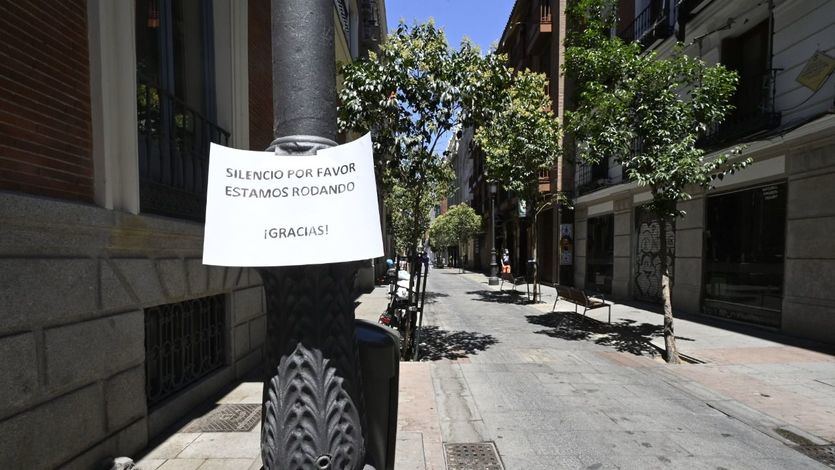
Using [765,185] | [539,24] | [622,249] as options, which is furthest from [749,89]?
[539,24]

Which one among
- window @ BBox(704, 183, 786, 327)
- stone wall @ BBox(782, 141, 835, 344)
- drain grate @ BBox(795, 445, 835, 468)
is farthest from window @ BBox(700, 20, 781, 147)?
drain grate @ BBox(795, 445, 835, 468)

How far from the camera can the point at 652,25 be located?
14.8 m

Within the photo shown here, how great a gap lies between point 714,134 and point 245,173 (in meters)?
13.4

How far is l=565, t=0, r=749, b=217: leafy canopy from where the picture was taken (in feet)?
25.1

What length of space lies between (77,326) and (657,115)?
8.71 m

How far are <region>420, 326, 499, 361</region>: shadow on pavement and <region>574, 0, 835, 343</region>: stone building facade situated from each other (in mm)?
6324

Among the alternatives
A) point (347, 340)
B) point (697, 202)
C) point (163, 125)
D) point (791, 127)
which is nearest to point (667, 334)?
point (791, 127)

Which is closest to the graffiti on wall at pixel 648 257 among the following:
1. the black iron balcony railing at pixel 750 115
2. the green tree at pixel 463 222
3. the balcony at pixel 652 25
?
the black iron balcony railing at pixel 750 115

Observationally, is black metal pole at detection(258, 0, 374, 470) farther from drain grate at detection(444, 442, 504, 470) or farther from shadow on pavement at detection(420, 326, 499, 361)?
shadow on pavement at detection(420, 326, 499, 361)

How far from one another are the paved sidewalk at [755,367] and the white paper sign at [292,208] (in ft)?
18.7

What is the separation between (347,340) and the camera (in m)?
1.47

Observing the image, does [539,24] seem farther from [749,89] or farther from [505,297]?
[505,297]

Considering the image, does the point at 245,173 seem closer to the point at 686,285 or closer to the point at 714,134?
the point at 714,134

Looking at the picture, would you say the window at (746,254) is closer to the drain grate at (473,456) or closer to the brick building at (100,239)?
the drain grate at (473,456)
